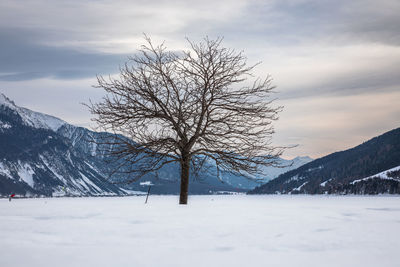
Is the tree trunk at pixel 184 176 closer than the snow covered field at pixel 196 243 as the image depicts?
No

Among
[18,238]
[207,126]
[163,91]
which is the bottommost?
[18,238]

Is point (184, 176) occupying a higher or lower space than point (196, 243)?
higher

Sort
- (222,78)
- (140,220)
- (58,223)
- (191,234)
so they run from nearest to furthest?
(191,234) < (58,223) < (140,220) < (222,78)

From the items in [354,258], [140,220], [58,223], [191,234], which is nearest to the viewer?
[354,258]

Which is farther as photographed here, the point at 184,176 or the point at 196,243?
the point at 184,176

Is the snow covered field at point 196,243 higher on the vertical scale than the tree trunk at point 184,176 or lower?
lower

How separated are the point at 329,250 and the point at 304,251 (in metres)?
0.46

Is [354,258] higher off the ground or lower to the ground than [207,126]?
lower

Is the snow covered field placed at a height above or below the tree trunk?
below

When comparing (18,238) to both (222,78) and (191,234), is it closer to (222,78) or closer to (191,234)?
(191,234)

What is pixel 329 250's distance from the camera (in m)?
7.15

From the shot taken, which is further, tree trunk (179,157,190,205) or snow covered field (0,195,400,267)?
tree trunk (179,157,190,205)

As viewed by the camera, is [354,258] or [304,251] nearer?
[354,258]

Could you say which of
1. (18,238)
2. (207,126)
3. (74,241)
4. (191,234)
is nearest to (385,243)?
(191,234)
